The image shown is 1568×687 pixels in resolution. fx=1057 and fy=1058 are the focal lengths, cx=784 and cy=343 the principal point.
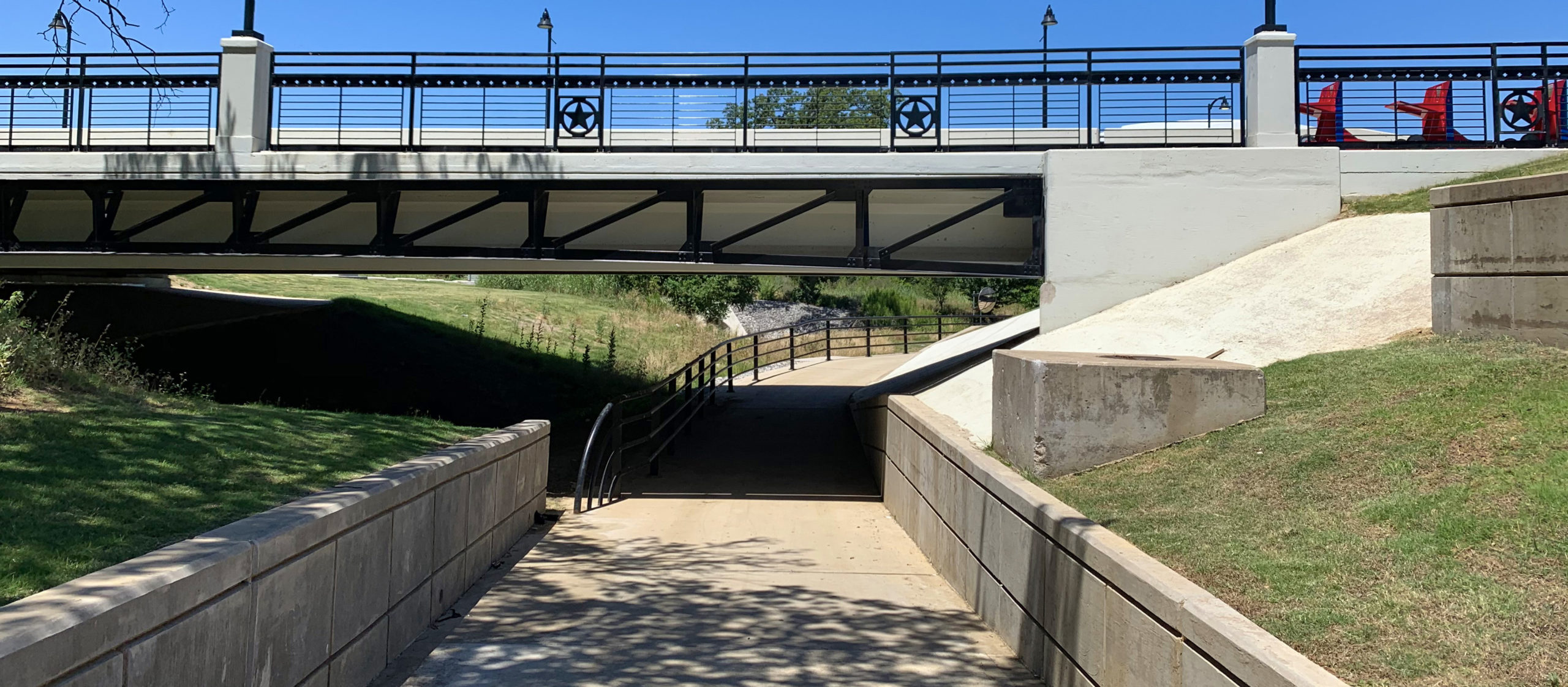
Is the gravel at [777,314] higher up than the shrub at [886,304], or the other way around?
the shrub at [886,304]

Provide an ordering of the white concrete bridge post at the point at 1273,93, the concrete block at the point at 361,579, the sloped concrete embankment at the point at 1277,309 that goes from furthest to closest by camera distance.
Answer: the white concrete bridge post at the point at 1273,93 → the sloped concrete embankment at the point at 1277,309 → the concrete block at the point at 361,579

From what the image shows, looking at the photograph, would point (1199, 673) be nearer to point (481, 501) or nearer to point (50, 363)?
point (481, 501)

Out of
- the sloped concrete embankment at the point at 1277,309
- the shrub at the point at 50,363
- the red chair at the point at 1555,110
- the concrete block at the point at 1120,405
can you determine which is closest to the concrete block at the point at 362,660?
the concrete block at the point at 1120,405

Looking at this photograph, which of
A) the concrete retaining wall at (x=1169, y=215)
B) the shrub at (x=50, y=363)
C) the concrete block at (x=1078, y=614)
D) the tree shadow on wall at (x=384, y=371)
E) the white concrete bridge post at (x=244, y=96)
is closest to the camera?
the concrete block at (x=1078, y=614)

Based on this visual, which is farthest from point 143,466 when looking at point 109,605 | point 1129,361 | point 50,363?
point 1129,361

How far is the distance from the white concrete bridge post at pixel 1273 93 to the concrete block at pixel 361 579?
35.8ft

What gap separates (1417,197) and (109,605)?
41.5ft

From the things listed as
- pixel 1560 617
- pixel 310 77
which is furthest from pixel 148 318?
pixel 1560 617

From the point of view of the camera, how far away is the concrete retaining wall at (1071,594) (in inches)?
140

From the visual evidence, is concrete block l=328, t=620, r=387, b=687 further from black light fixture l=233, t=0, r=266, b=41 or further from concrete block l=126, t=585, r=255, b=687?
black light fixture l=233, t=0, r=266, b=41

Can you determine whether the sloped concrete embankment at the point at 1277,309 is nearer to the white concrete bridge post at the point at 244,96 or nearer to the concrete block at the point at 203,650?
the concrete block at the point at 203,650

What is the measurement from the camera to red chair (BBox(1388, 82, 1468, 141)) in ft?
42.5

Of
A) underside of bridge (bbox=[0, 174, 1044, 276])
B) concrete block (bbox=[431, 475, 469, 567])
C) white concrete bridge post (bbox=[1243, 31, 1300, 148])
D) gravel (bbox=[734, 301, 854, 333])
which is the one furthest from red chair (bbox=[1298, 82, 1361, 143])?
gravel (bbox=[734, 301, 854, 333])

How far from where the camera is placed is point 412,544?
6316 mm
